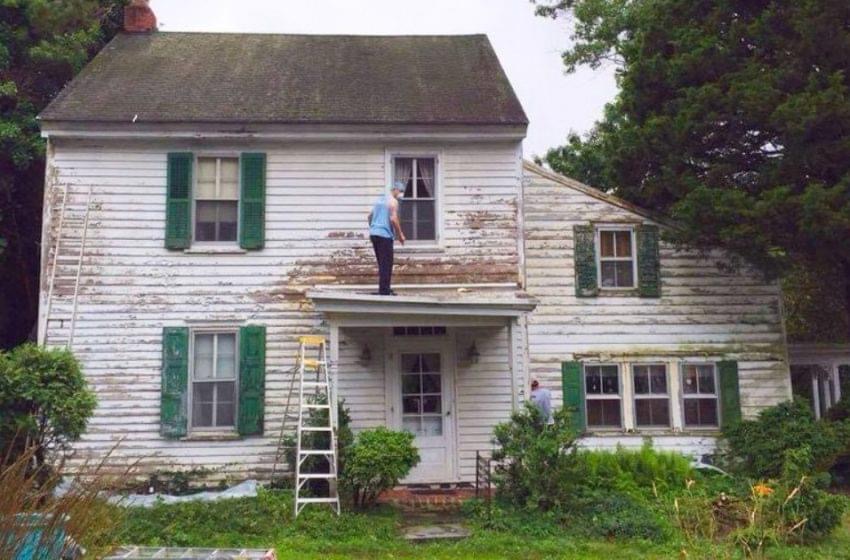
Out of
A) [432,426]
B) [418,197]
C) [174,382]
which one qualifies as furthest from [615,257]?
[174,382]

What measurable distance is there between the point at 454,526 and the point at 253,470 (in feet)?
12.5

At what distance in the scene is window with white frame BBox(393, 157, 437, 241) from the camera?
12.3 metres

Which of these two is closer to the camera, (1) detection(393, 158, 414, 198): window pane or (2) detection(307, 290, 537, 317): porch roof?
(2) detection(307, 290, 537, 317): porch roof

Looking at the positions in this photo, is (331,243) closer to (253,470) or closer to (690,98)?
(253,470)

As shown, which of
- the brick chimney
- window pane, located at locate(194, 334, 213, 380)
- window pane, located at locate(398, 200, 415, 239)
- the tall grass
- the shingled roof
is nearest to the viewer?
the tall grass

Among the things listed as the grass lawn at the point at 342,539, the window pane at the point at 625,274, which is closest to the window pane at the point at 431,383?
the grass lawn at the point at 342,539

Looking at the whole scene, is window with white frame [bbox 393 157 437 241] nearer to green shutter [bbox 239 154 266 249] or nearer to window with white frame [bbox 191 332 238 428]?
green shutter [bbox 239 154 266 249]

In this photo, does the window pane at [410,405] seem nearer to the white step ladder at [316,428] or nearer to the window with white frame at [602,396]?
the white step ladder at [316,428]

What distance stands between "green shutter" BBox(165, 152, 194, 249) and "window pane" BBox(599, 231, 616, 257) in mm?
7258

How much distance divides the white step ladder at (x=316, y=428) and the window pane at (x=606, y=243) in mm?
5469

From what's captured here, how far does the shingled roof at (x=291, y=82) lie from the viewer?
12.1m

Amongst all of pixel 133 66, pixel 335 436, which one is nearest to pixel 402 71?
pixel 133 66

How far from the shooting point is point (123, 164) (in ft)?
39.4

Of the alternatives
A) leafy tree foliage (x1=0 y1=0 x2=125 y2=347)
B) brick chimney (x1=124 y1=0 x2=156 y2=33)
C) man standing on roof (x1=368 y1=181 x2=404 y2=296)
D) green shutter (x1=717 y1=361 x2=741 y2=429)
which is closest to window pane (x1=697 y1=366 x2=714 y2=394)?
green shutter (x1=717 y1=361 x2=741 y2=429)
